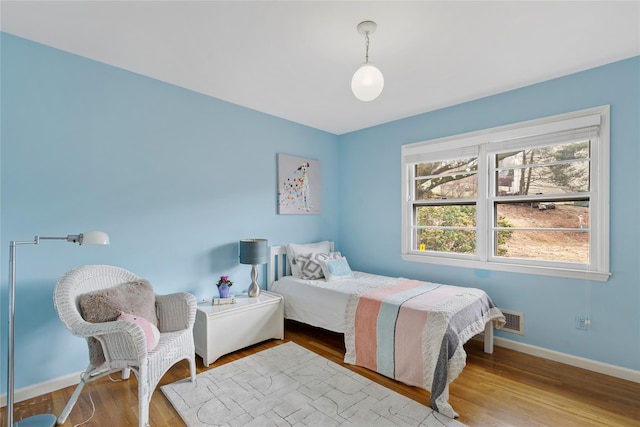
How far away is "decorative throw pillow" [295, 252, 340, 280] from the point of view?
135 inches

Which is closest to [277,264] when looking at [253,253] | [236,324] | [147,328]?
[253,253]

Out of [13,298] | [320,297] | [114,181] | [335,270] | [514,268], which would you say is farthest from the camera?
[335,270]

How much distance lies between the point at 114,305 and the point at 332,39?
232 centimetres

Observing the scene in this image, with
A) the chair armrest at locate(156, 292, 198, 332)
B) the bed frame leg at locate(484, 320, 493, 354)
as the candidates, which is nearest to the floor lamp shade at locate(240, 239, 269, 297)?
the chair armrest at locate(156, 292, 198, 332)

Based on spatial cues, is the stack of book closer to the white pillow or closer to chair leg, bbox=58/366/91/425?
the white pillow

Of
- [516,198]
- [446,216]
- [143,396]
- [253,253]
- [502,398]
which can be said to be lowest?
[502,398]

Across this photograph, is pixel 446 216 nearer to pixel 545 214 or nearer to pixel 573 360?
pixel 545 214

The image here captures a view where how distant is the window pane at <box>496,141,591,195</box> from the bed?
1126 mm

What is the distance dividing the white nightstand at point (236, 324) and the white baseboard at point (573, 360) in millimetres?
2239

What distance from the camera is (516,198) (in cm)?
296

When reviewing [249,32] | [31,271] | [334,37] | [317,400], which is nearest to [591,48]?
[334,37]

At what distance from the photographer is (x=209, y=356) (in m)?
2.61

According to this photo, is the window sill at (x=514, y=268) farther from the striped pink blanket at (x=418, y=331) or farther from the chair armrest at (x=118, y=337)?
the chair armrest at (x=118, y=337)

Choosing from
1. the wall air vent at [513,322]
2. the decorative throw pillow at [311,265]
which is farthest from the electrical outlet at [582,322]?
the decorative throw pillow at [311,265]
